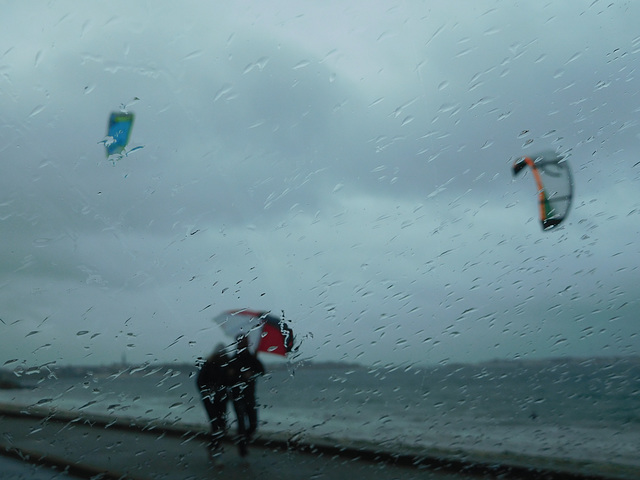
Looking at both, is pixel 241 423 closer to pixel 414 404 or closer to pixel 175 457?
pixel 175 457

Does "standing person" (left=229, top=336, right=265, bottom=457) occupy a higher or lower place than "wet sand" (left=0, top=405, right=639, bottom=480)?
higher

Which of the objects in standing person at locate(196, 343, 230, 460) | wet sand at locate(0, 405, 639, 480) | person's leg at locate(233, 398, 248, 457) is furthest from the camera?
wet sand at locate(0, 405, 639, 480)

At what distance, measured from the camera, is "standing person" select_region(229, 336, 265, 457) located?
5750 millimetres

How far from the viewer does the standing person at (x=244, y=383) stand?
575cm

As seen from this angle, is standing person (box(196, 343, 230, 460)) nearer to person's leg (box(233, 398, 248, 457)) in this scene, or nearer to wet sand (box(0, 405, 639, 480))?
person's leg (box(233, 398, 248, 457))

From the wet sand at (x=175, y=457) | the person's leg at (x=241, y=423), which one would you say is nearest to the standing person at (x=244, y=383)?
the person's leg at (x=241, y=423)

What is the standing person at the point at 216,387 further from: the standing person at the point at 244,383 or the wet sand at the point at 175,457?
the wet sand at the point at 175,457

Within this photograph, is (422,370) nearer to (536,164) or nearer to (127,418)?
(536,164)

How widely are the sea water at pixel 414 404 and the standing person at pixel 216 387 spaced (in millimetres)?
88

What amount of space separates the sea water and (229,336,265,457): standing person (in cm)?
9

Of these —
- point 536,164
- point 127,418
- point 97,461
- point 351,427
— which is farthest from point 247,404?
point 536,164

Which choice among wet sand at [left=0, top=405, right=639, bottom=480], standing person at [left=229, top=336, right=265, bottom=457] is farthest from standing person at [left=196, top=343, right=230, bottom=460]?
wet sand at [left=0, top=405, right=639, bottom=480]

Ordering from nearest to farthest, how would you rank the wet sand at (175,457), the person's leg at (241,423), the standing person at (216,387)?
the standing person at (216,387), the person's leg at (241,423), the wet sand at (175,457)

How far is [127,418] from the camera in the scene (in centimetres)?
605
